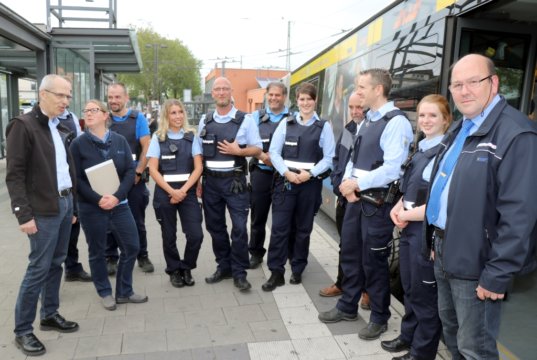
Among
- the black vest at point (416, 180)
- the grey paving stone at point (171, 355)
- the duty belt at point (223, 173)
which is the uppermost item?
the black vest at point (416, 180)

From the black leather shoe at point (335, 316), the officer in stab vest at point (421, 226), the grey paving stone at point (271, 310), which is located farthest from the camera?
the grey paving stone at point (271, 310)

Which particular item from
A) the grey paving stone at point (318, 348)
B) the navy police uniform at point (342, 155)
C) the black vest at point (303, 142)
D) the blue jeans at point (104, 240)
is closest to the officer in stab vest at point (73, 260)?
the blue jeans at point (104, 240)

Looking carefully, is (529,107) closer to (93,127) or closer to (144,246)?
(93,127)

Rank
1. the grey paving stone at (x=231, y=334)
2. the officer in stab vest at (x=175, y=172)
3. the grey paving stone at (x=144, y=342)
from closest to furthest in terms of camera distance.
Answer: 1. the grey paving stone at (x=144, y=342)
2. the grey paving stone at (x=231, y=334)
3. the officer in stab vest at (x=175, y=172)

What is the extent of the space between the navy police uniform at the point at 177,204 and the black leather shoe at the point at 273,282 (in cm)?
78

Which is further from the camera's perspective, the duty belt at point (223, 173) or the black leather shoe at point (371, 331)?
the duty belt at point (223, 173)

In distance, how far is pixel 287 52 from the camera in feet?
135

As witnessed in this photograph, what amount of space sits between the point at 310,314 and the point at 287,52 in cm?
3944

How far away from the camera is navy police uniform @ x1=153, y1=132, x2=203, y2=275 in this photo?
422 centimetres

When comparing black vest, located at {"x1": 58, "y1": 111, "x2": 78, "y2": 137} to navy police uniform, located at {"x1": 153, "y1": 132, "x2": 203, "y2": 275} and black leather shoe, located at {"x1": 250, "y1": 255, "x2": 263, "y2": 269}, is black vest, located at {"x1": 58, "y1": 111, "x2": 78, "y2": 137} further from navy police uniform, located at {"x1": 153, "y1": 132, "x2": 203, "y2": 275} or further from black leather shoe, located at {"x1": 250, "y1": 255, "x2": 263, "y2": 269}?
black leather shoe, located at {"x1": 250, "y1": 255, "x2": 263, "y2": 269}

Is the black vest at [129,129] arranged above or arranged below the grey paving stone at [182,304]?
above

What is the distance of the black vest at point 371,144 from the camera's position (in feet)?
10.7

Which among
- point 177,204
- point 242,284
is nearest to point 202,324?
point 242,284

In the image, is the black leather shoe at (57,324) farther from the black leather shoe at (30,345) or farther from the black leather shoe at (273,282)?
the black leather shoe at (273,282)
